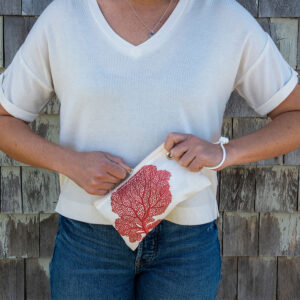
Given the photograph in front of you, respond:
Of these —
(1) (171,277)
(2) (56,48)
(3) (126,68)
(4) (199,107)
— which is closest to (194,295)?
(1) (171,277)

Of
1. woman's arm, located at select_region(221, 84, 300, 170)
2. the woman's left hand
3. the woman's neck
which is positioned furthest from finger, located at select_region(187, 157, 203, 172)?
the woman's neck

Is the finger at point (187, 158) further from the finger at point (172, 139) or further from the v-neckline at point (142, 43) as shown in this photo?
the v-neckline at point (142, 43)

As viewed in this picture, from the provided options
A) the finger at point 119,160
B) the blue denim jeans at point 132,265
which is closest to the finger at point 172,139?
the finger at point 119,160

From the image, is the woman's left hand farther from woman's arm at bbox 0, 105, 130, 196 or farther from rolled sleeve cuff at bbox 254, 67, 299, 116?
rolled sleeve cuff at bbox 254, 67, 299, 116

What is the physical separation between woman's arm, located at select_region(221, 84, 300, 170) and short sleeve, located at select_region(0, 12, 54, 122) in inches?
21.1

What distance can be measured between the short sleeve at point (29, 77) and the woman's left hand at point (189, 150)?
0.40 meters

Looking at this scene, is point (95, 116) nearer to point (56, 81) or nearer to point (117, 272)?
point (56, 81)

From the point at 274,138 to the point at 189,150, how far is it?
273 millimetres

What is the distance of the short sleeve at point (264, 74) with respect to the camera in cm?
117

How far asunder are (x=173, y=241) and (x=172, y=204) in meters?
0.13

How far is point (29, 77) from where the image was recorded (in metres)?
1.17

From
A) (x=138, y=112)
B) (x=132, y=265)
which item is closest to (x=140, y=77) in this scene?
(x=138, y=112)

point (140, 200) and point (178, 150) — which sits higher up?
point (178, 150)

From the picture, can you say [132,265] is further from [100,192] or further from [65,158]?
[65,158]
